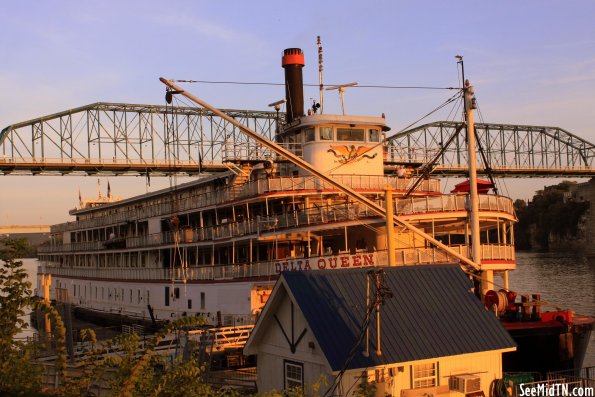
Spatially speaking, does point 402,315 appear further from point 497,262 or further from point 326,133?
point 326,133

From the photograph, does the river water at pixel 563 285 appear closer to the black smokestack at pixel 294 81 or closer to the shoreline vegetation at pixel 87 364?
the black smokestack at pixel 294 81

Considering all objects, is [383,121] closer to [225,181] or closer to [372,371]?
[225,181]

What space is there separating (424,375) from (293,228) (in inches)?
676

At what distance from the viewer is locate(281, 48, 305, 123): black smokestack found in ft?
147

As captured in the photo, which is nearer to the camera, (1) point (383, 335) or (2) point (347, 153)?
(1) point (383, 335)

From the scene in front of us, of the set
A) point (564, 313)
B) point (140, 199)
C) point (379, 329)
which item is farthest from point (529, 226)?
point (379, 329)

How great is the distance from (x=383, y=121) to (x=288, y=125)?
17.5 ft

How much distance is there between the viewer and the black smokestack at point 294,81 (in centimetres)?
4472

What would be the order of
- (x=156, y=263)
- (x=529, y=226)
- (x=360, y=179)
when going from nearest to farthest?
1. (x=360, y=179)
2. (x=156, y=263)
3. (x=529, y=226)

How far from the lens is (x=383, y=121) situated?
3959 centimetres

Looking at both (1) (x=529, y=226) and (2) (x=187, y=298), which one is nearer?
(2) (x=187, y=298)

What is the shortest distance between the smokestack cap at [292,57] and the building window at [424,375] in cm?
2997

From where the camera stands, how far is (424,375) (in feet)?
58.8

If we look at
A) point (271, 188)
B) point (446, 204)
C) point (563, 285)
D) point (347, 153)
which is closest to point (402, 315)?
point (446, 204)
